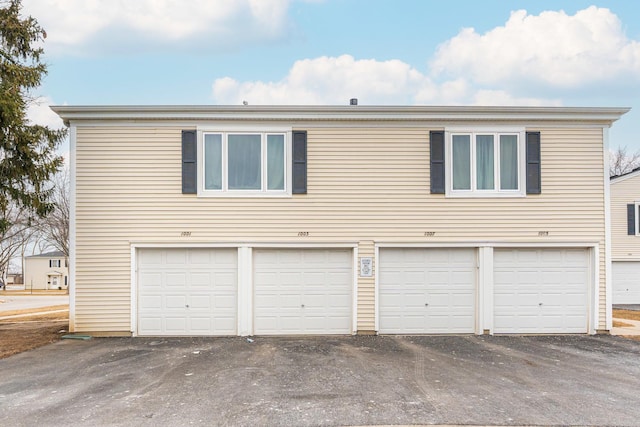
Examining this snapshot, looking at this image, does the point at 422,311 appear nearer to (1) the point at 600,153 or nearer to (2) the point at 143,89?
(1) the point at 600,153

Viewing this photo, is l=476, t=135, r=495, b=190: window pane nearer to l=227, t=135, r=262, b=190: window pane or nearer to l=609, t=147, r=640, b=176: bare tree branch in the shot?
l=227, t=135, r=262, b=190: window pane

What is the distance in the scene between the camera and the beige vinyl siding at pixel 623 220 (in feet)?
67.7

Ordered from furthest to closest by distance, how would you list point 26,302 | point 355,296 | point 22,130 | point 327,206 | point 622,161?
point 622,161 → point 26,302 → point 327,206 → point 355,296 → point 22,130

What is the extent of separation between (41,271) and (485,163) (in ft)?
169

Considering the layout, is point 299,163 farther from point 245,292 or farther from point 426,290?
point 426,290

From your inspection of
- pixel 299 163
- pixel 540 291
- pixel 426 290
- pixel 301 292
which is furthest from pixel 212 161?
pixel 540 291

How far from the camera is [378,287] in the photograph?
35.1 ft

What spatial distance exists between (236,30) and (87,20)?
448cm

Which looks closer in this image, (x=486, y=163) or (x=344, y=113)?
(x=344, y=113)

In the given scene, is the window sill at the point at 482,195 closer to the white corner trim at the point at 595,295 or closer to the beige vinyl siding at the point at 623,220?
the white corner trim at the point at 595,295

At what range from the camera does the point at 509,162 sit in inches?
428

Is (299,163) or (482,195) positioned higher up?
(299,163)

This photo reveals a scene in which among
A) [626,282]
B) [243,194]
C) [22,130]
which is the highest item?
[22,130]

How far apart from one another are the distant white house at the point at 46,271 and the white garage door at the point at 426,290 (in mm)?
46959
